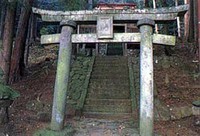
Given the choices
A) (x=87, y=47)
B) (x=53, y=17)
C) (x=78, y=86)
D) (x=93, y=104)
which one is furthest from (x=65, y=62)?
(x=87, y=47)

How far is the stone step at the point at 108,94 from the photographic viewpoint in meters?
9.67

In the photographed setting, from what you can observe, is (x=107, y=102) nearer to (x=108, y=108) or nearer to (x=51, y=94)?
(x=108, y=108)

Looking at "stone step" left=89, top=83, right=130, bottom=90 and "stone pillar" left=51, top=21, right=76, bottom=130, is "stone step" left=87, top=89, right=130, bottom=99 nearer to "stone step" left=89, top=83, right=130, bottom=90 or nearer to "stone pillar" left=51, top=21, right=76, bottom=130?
"stone step" left=89, top=83, right=130, bottom=90

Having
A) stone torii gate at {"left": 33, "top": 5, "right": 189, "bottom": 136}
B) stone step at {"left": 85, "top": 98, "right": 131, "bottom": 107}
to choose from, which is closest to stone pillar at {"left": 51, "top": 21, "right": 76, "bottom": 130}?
stone torii gate at {"left": 33, "top": 5, "right": 189, "bottom": 136}

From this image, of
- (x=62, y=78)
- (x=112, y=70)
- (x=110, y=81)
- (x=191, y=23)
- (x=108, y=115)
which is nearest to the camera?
(x=62, y=78)

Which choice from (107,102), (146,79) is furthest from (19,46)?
(146,79)

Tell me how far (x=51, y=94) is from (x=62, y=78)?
3416 millimetres

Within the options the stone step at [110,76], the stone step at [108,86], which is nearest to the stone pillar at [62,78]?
the stone step at [108,86]

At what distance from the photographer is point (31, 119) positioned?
27.2 feet

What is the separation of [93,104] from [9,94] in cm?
356

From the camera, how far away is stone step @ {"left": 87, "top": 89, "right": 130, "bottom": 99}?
9.67 metres

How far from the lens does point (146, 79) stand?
657cm

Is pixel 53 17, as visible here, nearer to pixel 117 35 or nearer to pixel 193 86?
pixel 117 35

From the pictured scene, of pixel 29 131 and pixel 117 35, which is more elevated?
pixel 117 35
